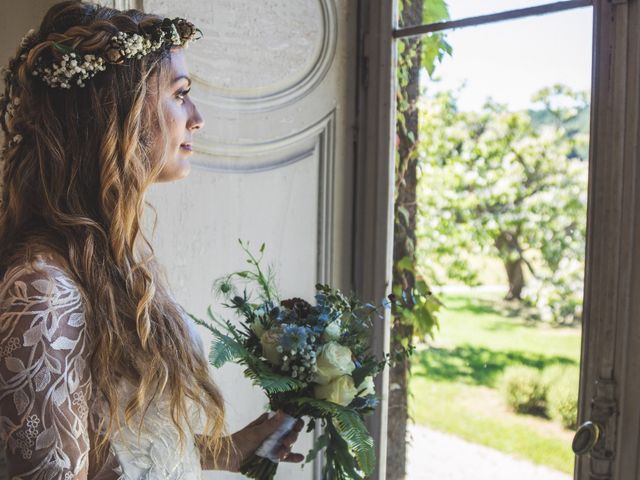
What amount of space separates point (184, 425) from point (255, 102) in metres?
0.95

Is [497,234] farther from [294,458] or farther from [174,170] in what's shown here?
[174,170]

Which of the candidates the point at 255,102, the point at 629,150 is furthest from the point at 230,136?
the point at 629,150

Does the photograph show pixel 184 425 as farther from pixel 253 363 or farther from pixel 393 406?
pixel 393 406

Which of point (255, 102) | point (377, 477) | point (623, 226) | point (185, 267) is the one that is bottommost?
point (377, 477)

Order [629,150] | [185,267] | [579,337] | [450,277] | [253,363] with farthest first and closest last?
[450,277] → [185,267] → [579,337] → [629,150] → [253,363]

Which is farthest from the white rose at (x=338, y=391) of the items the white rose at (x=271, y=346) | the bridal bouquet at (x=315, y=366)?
the white rose at (x=271, y=346)

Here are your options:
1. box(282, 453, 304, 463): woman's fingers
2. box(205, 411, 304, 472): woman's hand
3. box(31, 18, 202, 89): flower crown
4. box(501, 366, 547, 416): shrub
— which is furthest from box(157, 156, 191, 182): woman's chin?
box(501, 366, 547, 416): shrub

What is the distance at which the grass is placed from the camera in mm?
1976

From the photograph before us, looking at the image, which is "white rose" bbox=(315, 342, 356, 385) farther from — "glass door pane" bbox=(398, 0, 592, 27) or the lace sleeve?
"glass door pane" bbox=(398, 0, 592, 27)

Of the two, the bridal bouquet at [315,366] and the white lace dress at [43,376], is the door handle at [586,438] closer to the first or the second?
the bridal bouquet at [315,366]

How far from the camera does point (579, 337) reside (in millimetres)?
1892

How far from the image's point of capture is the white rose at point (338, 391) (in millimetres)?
1563

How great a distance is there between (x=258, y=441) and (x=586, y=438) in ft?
2.53

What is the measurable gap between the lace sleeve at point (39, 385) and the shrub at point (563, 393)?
1.23 meters
